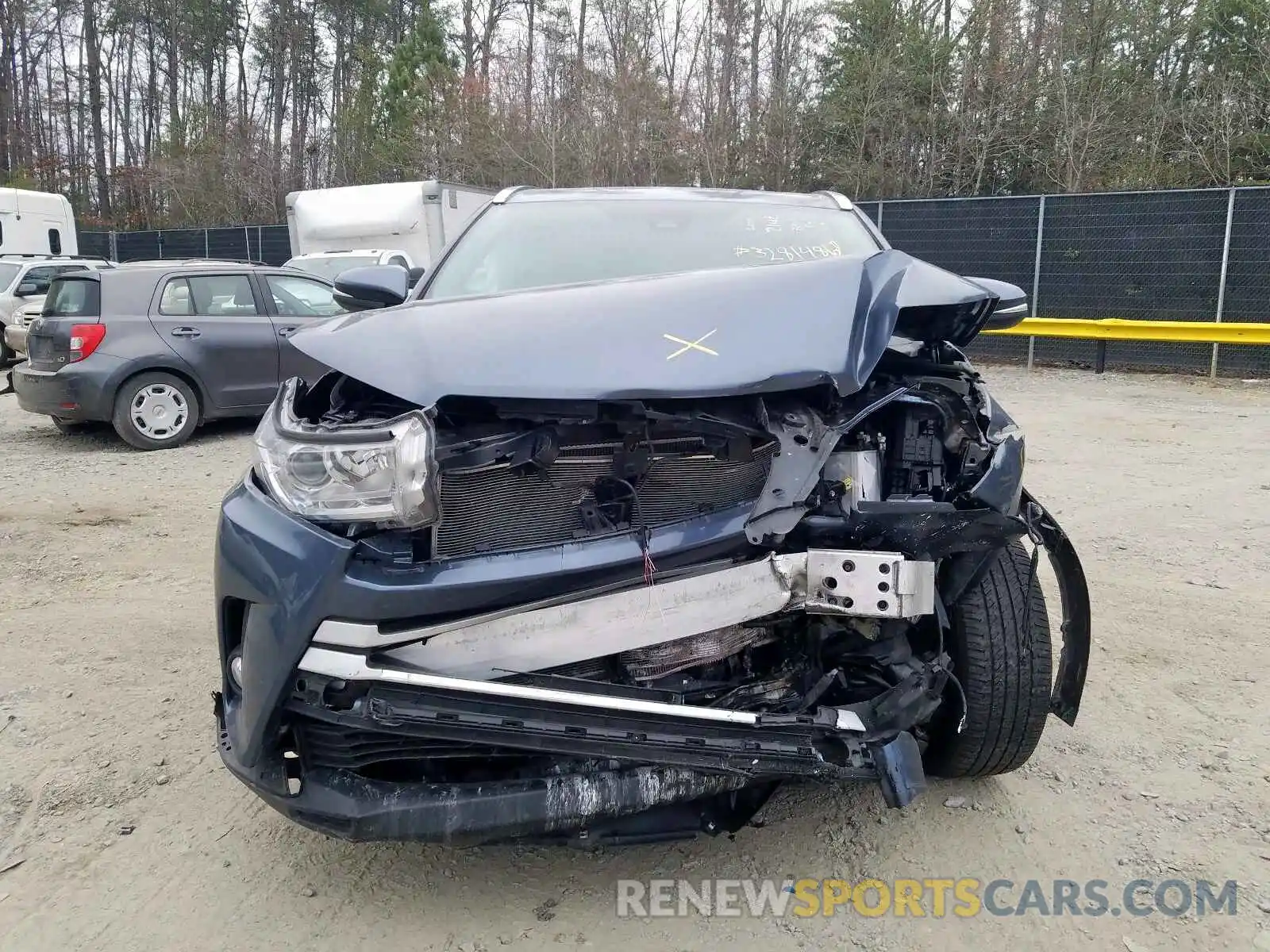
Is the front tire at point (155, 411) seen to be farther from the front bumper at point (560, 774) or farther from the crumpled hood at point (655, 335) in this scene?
the front bumper at point (560, 774)

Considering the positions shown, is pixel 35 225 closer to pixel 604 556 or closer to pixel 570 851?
pixel 570 851

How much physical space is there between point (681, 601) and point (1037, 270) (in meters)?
12.3

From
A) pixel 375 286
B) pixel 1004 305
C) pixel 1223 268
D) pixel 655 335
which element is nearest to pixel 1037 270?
pixel 1223 268

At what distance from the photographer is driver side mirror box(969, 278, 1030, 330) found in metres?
2.51

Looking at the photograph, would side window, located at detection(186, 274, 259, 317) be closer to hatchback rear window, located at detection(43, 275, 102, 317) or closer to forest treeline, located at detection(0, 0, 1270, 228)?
hatchback rear window, located at detection(43, 275, 102, 317)

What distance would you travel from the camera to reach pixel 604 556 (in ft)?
6.19

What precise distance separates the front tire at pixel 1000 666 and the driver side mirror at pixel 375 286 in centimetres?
214

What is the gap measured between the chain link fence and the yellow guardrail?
0.25 metres

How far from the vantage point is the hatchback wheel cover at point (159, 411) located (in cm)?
774

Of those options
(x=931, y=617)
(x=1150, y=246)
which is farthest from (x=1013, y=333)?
(x=931, y=617)

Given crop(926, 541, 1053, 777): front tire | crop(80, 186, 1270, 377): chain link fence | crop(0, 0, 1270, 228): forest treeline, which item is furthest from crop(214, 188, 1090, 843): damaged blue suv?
crop(0, 0, 1270, 228): forest treeline

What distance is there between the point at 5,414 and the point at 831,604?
1041 centimetres

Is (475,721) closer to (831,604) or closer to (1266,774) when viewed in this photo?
(831,604)

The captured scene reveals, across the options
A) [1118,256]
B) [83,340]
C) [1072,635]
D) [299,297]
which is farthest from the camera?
[1118,256]
